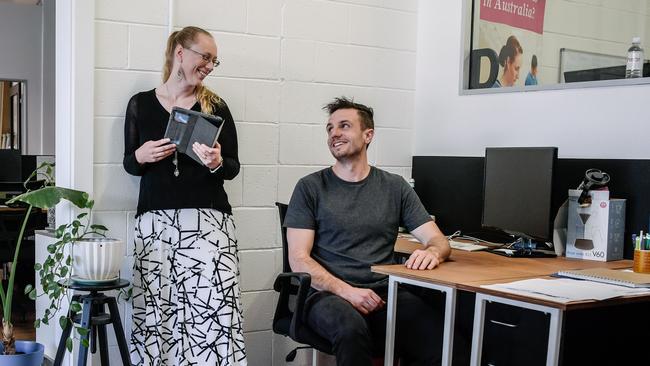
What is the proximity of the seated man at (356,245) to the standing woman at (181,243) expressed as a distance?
14.2 inches

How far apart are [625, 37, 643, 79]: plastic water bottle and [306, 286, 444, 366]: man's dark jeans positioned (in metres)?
1.31

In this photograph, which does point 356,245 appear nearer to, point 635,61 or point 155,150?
point 155,150

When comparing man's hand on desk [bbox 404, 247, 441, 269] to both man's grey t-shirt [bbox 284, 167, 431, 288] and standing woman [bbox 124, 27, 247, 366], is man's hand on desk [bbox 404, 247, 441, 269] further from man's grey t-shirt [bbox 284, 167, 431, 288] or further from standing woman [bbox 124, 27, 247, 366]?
standing woman [bbox 124, 27, 247, 366]

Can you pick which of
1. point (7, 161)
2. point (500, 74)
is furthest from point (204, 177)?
point (7, 161)

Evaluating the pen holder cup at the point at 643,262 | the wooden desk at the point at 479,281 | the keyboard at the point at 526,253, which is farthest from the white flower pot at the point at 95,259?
the pen holder cup at the point at 643,262

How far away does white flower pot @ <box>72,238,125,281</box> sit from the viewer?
110 inches

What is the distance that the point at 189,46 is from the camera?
9.93ft

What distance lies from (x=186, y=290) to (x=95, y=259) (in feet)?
1.33

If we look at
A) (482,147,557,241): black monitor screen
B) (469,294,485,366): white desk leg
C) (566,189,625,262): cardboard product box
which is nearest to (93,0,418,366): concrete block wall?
(482,147,557,241): black monitor screen

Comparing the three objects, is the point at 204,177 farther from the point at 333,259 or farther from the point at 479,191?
the point at 479,191

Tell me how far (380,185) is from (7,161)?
4.35m

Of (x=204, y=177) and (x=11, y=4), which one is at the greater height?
(x=11, y=4)

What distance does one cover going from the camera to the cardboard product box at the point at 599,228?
2936 mm

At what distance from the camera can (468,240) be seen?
3580 mm
